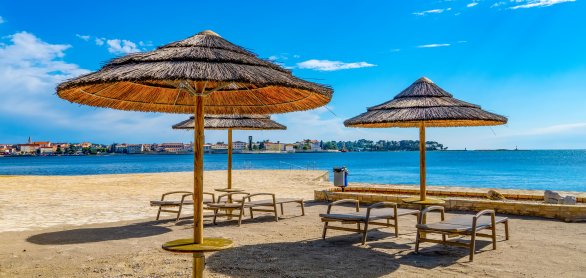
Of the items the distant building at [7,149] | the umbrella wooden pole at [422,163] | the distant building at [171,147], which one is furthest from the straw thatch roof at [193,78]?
the distant building at [7,149]

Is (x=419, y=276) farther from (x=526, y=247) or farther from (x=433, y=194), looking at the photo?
(x=433, y=194)

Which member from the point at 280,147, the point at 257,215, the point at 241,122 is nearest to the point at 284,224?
the point at 257,215

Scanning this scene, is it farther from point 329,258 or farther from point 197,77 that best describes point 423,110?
point 197,77

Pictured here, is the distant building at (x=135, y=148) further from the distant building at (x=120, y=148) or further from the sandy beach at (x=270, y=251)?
the sandy beach at (x=270, y=251)

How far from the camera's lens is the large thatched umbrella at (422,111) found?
6.72m

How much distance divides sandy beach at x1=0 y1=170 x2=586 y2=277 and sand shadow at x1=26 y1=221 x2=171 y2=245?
14 millimetres

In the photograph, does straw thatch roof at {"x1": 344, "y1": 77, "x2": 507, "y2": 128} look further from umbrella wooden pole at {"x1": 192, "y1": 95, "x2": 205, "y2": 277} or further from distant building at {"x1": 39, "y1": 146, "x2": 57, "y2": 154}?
distant building at {"x1": 39, "y1": 146, "x2": 57, "y2": 154}

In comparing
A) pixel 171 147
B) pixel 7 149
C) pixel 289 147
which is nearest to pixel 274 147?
pixel 289 147

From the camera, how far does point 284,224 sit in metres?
8.00

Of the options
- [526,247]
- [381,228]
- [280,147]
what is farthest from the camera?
[280,147]

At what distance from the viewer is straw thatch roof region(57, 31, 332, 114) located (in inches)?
142

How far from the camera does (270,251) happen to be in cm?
573

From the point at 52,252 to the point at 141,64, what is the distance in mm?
3308

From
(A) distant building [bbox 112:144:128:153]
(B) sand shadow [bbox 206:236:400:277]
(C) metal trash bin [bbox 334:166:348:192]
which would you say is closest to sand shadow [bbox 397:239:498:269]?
(B) sand shadow [bbox 206:236:400:277]
